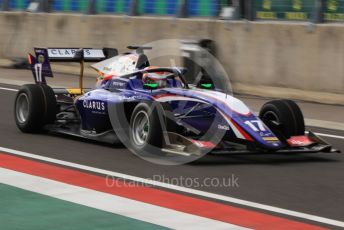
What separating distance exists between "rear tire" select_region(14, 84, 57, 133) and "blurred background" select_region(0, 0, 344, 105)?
14.6ft

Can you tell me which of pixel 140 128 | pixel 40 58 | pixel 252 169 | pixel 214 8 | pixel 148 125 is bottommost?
pixel 252 169

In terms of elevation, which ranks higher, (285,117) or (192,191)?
(285,117)

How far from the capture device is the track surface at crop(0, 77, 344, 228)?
24.8 feet

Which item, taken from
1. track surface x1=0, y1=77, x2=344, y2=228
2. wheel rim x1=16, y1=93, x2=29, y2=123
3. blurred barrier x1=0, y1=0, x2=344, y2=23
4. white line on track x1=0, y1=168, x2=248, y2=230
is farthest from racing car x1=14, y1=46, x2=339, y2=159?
blurred barrier x1=0, y1=0, x2=344, y2=23

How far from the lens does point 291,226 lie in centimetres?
643

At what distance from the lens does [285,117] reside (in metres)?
9.83

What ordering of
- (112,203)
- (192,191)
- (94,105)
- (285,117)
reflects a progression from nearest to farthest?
(112,203), (192,191), (285,117), (94,105)

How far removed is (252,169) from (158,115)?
1.25 meters

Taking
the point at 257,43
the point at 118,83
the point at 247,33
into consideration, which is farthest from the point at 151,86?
the point at 247,33

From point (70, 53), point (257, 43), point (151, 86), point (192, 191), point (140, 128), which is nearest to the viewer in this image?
point (192, 191)

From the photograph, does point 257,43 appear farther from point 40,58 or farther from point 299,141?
point 299,141

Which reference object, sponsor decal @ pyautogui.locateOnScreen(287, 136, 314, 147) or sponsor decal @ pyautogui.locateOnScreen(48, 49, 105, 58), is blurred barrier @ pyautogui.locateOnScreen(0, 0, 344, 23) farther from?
sponsor decal @ pyautogui.locateOnScreen(287, 136, 314, 147)

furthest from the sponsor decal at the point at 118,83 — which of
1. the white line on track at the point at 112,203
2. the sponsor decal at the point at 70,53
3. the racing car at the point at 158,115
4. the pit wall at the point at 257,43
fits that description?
the pit wall at the point at 257,43

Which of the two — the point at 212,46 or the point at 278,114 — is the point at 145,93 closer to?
the point at 278,114
